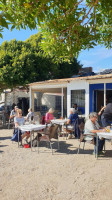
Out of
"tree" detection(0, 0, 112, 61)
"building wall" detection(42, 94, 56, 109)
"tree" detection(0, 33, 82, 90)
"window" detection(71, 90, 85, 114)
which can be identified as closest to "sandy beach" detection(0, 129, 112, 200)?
"tree" detection(0, 0, 112, 61)

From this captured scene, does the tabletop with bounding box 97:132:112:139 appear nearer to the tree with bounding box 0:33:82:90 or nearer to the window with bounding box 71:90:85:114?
the window with bounding box 71:90:85:114

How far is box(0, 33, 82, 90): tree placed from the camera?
609 inches

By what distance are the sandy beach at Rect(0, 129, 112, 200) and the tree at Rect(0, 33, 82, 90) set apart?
9901 mm

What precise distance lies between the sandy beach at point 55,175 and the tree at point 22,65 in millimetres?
9901

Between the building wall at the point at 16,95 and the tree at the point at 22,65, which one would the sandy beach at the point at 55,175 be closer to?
the tree at the point at 22,65

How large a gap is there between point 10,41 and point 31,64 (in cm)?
383

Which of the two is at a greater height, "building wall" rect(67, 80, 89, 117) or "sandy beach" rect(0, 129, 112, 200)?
"building wall" rect(67, 80, 89, 117)

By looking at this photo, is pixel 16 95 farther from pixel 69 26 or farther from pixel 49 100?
pixel 69 26

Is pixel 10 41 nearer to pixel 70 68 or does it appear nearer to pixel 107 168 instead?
pixel 70 68

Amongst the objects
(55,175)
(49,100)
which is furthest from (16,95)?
(55,175)

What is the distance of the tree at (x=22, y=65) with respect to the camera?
15.5 meters

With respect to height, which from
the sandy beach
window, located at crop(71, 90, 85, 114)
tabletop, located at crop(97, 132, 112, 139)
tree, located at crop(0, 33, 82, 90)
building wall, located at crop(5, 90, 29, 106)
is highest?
tree, located at crop(0, 33, 82, 90)

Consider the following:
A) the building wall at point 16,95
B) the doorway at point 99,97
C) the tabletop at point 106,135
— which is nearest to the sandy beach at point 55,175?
the tabletop at point 106,135

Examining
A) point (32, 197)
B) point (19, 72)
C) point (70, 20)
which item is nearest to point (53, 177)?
point (32, 197)
